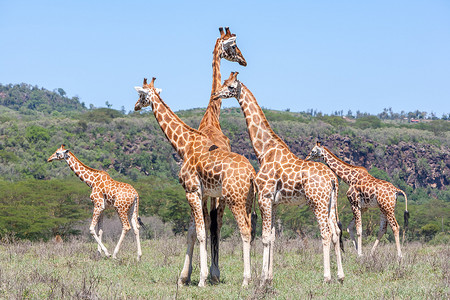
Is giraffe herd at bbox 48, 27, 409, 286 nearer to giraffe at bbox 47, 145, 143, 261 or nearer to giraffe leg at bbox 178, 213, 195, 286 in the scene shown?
giraffe leg at bbox 178, 213, 195, 286

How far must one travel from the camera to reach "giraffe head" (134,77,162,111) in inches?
413

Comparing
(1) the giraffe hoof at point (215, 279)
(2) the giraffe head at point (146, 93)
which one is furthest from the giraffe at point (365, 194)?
(2) the giraffe head at point (146, 93)

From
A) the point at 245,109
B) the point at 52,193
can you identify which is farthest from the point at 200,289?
the point at 52,193

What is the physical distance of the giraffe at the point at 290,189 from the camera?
8.55 meters

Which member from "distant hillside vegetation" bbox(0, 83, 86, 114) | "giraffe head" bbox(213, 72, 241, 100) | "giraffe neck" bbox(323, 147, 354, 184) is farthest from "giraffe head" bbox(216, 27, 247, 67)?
"distant hillside vegetation" bbox(0, 83, 86, 114)

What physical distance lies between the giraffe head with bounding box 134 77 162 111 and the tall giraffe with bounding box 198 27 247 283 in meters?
1.03

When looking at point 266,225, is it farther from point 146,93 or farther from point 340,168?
point 340,168

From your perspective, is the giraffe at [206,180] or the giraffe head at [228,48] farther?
the giraffe head at [228,48]

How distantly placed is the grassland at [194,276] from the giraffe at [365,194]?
2.49ft

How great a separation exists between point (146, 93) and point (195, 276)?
3.37 m

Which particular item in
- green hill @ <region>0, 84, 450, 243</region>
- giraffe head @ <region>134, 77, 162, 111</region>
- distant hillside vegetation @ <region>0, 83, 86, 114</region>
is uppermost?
distant hillside vegetation @ <region>0, 83, 86, 114</region>

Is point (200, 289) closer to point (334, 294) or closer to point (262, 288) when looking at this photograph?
point (262, 288)

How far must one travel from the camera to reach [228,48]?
12.0 metres

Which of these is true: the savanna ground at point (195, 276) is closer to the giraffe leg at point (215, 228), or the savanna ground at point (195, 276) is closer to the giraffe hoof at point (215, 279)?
the giraffe hoof at point (215, 279)
